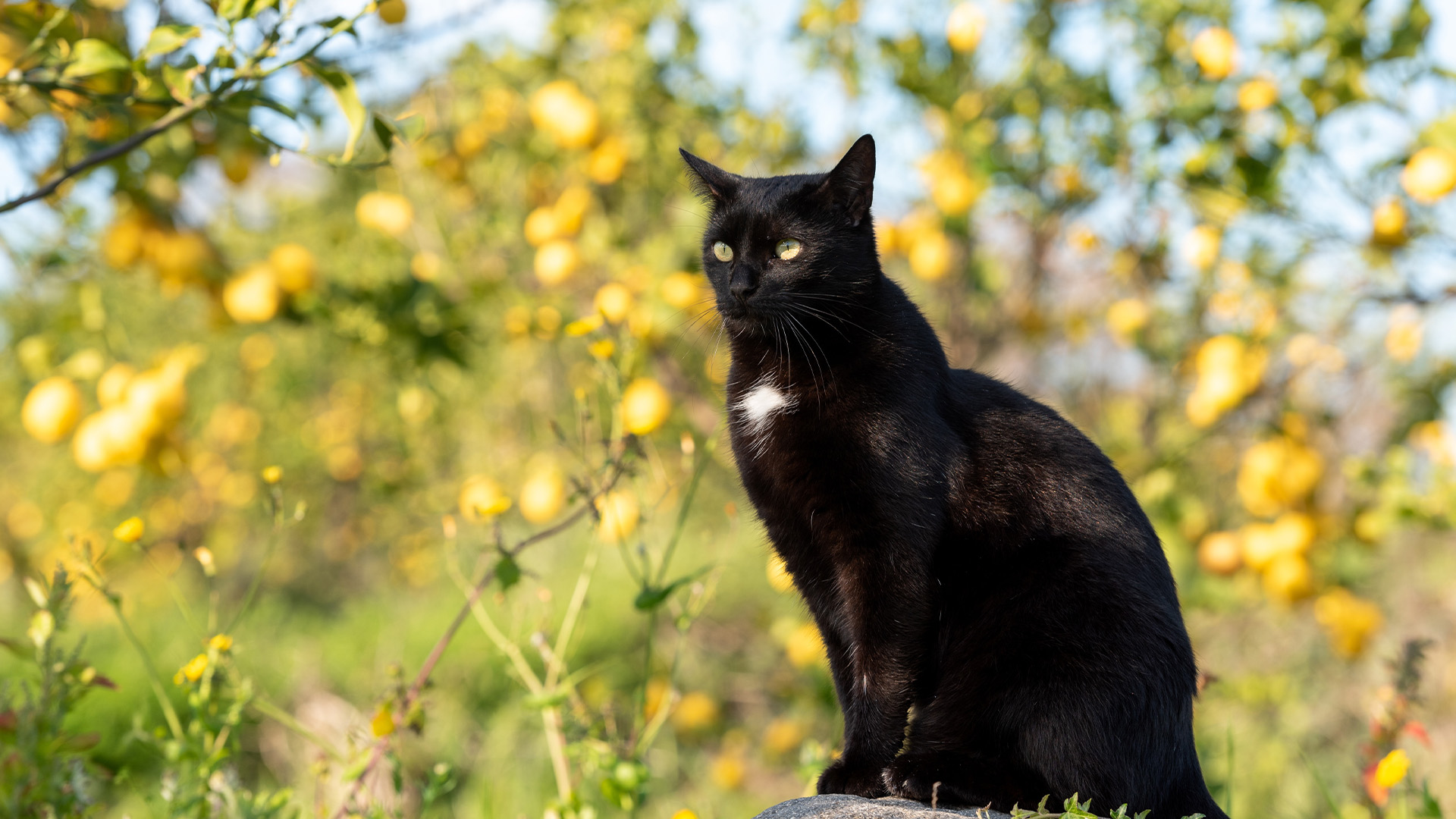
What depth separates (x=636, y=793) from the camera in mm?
1858

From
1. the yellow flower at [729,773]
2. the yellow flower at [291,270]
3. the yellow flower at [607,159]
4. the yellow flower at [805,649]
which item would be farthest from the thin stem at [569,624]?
the yellow flower at [607,159]

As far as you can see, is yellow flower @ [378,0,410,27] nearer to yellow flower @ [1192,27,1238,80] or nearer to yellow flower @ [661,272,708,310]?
yellow flower @ [661,272,708,310]

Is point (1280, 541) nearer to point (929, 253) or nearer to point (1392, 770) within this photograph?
point (929, 253)

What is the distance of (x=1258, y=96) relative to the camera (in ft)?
8.97

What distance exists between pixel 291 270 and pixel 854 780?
1887 millimetres

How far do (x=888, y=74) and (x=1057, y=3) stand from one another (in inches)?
25.1

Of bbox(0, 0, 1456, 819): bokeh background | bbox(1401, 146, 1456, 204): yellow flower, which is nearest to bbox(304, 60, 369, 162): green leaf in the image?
bbox(0, 0, 1456, 819): bokeh background

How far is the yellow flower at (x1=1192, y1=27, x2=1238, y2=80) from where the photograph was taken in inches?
108

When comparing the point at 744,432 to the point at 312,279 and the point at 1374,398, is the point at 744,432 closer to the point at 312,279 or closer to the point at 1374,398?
the point at 312,279

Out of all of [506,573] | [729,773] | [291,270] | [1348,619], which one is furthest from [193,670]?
[1348,619]

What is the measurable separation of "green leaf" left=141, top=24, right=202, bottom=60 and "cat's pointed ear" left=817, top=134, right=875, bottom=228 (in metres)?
1.07

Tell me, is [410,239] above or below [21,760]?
below

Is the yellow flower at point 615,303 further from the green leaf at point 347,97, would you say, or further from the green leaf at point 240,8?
the green leaf at point 240,8

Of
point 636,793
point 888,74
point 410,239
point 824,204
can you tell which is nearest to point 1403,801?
point 636,793
